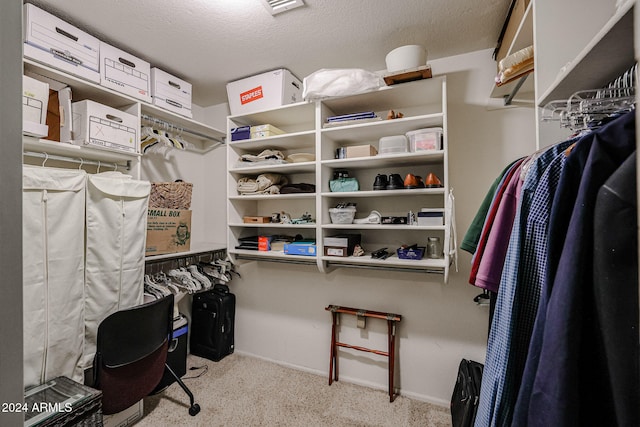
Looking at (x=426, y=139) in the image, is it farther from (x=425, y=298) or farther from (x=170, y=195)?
(x=170, y=195)

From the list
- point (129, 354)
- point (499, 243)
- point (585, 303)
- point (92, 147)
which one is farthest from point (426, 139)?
point (129, 354)

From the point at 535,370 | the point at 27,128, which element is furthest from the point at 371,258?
the point at 27,128

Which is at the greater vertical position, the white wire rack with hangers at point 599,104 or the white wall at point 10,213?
the white wire rack with hangers at point 599,104

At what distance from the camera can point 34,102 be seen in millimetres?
1370

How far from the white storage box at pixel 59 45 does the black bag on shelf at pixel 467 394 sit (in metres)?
2.90

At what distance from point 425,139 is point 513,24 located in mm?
700

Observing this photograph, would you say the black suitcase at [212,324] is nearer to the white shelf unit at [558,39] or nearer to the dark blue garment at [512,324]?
the dark blue garment at [512,324]

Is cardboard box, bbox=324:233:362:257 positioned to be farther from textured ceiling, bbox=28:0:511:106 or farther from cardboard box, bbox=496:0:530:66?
cardboard box, bbox=496:0:530:66

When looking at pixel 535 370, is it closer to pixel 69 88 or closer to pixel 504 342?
pixel 504 342

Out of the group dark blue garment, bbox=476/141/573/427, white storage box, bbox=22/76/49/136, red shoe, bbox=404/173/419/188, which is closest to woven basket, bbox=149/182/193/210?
white storage box, bbox=22/76/49/136

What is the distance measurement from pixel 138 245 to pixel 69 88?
1009 mm

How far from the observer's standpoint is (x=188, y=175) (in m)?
2.79

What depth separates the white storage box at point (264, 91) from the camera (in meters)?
2.17

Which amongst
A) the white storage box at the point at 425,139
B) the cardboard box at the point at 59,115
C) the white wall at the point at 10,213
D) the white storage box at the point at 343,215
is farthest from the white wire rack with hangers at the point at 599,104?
the cardboard box at the point at 59,115
